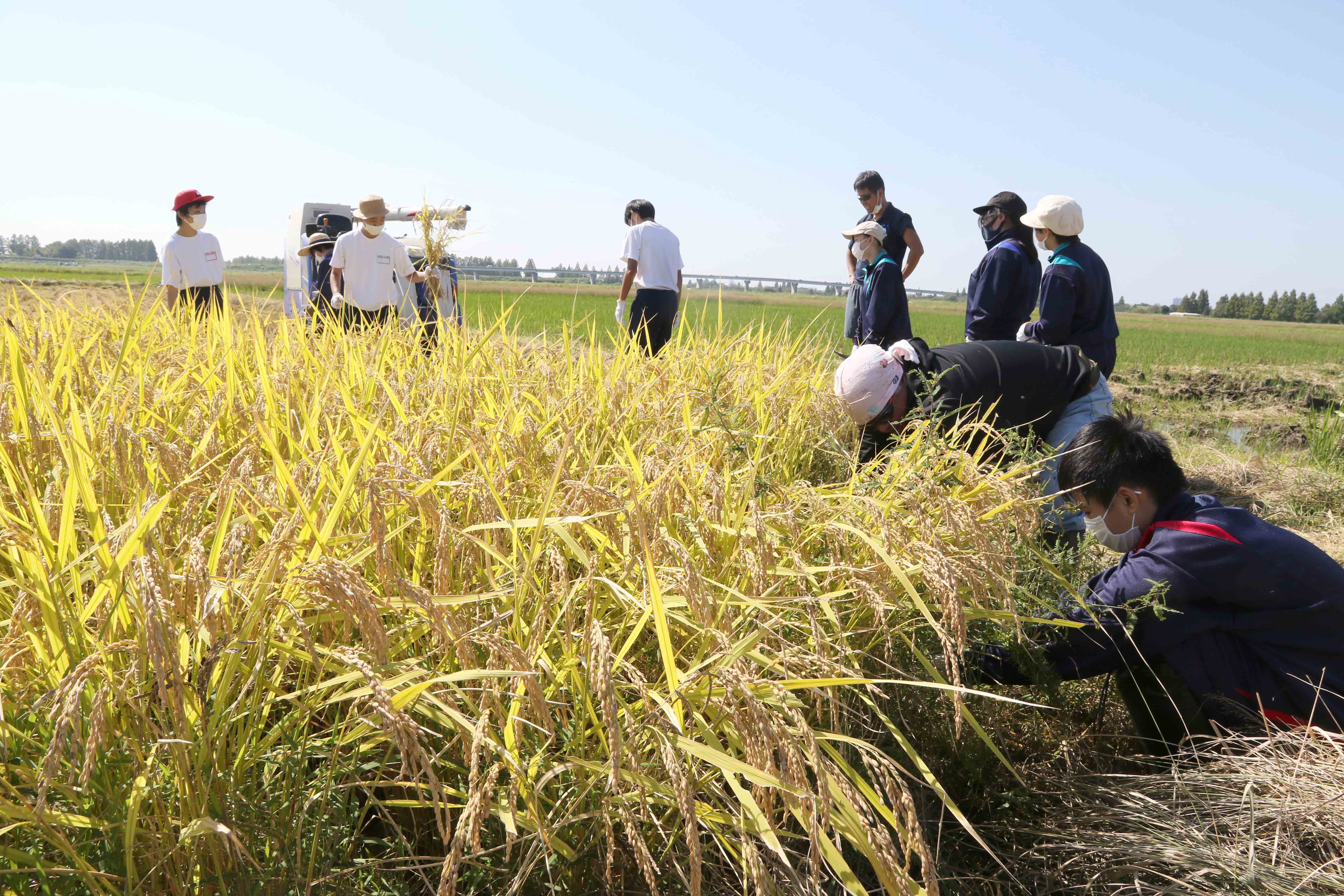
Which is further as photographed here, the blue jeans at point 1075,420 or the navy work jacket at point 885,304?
the navy work jacket at point 885,304

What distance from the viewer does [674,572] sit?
1342mm

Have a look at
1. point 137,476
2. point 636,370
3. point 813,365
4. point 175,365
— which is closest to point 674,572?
point 137,476

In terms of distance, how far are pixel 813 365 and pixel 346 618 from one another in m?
3.19

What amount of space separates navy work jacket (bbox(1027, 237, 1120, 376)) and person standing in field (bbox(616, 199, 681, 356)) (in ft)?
7.79

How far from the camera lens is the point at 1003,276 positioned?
425cm

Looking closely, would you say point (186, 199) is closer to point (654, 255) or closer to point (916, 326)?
point (654, 255)

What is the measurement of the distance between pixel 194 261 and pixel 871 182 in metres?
4.23

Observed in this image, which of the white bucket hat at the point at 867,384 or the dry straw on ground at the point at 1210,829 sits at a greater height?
the white bucket hat at the point at 867,384

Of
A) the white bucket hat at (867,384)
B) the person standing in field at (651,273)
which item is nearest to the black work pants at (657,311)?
the person standing in field at (651,273)

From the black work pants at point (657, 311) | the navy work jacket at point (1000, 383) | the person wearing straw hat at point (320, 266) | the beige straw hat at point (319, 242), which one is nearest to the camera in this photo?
the navy work jacket at point (1000, 383)

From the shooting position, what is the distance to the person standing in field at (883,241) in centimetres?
514

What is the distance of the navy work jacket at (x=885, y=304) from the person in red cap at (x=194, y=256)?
3.64 meters

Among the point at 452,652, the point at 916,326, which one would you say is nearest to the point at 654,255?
the point at 452,652

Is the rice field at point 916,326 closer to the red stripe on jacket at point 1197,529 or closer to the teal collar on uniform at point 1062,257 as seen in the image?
the teal collar on uniform at point 1062,257
